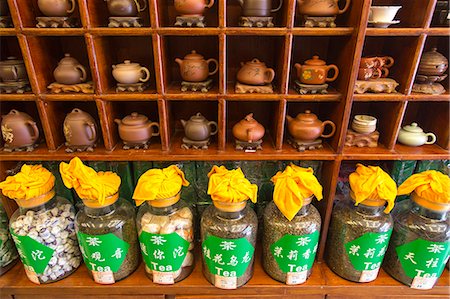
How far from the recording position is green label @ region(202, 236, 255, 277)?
3.79ft

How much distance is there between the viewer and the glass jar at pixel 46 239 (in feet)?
3.87

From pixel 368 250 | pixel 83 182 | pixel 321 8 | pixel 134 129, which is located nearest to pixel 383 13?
pixel 321 8

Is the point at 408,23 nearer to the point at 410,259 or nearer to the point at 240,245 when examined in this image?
the point at 410,259

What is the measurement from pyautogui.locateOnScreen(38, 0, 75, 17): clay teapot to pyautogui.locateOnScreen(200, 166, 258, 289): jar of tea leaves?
2.44 feet

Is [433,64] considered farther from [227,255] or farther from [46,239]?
[46,239]

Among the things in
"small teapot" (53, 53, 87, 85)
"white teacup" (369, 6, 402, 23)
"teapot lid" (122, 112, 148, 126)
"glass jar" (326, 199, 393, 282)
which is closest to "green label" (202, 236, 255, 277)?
"glass jar" (326, 199, 393, 282)

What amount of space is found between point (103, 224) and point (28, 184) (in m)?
0.29

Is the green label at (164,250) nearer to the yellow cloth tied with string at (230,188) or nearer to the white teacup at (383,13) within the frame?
the yellow cloth tied with string at (230,188)

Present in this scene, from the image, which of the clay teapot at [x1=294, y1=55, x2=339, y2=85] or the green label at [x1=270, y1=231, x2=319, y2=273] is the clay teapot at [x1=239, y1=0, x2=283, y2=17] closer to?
the clay teapot at [x1=294, y1=55, x2=339, y2=85]

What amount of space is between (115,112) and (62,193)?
1.54 feet

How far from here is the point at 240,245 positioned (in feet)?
3.79

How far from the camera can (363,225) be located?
1181mm

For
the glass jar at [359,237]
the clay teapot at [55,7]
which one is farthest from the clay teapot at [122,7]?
the glass jar at [359,237]

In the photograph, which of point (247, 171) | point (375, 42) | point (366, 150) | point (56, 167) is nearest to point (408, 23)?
point (375, 42)
